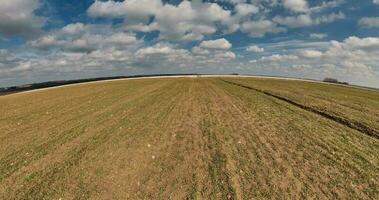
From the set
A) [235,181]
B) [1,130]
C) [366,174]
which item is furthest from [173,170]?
[1,130]

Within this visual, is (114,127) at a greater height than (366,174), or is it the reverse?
(114,127)

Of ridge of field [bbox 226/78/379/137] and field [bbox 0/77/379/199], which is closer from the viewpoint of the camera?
field [bbox 0/77/379/199]

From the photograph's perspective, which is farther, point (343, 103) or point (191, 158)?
point (343, 103)

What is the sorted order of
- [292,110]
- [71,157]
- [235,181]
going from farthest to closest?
1. [292,110]
2. [71,157]
3. [235,181]

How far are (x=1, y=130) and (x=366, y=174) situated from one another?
60.5ft

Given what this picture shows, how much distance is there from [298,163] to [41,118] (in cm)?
1734

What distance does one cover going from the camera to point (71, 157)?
10.0 metres

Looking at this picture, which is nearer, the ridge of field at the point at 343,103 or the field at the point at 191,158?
the field at the point at 191,158

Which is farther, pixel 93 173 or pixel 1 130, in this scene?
pixel 1 130

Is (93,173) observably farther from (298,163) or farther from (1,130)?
(1,130)

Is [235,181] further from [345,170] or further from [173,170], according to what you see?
[345,170]

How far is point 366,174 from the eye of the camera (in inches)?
332

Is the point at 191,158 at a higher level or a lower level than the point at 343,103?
lower

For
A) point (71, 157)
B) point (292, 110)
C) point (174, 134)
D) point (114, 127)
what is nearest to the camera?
point (71, 157)
